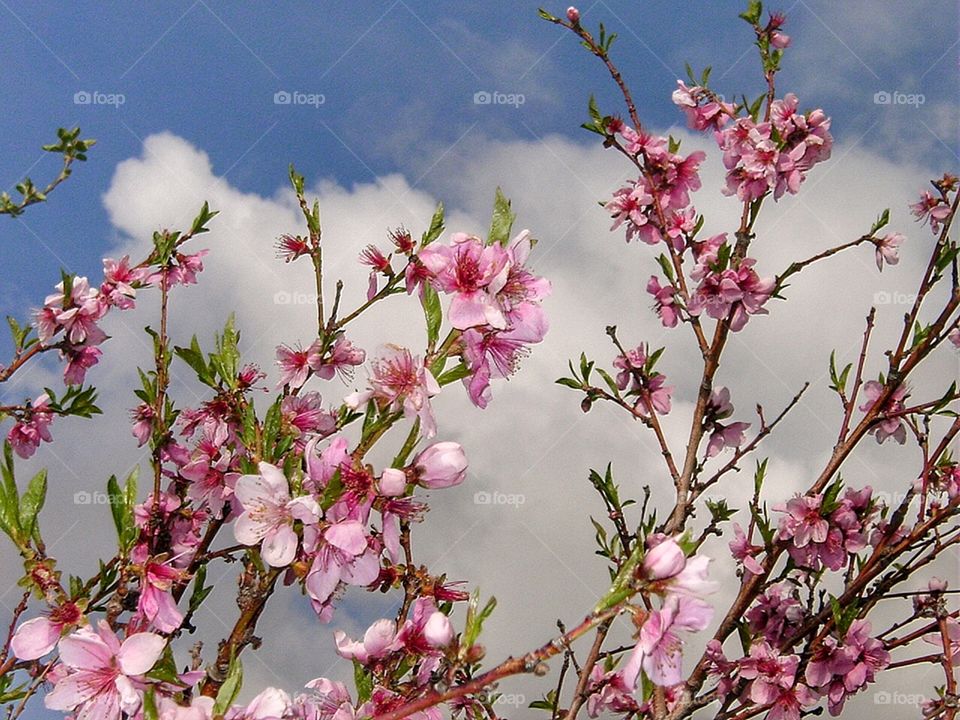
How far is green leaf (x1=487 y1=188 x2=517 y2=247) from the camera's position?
48.5 inches

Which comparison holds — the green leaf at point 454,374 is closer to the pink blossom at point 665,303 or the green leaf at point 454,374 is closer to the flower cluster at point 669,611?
the flower cluster at point 669,611

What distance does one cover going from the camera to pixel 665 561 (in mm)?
979

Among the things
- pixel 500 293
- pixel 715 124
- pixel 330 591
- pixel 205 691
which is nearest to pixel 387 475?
pixel 330 591

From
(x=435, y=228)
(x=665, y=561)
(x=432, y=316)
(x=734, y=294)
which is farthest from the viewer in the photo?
(x=734, y=294)

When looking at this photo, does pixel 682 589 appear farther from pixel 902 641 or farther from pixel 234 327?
pixel 902 641

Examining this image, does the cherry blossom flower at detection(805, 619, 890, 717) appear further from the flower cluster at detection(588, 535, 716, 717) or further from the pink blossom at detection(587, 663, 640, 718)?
the flower cluster at detection(588, 535, 716, 717)

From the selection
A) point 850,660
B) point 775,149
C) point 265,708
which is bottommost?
point 265,708

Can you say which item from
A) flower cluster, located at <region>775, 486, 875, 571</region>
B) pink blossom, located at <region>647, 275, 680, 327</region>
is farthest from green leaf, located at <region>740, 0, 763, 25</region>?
flower cluster, located at <region>775, 486, 875, 571</region>

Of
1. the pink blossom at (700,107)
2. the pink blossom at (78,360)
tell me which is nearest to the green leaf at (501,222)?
the pink blossom at (78,360)

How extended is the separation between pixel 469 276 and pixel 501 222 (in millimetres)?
99

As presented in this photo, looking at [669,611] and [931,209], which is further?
[931,209]

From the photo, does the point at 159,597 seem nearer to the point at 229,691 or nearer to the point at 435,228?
the point at 229,691

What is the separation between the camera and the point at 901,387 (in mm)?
2416

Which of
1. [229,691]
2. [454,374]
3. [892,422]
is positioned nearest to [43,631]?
[229,691]
